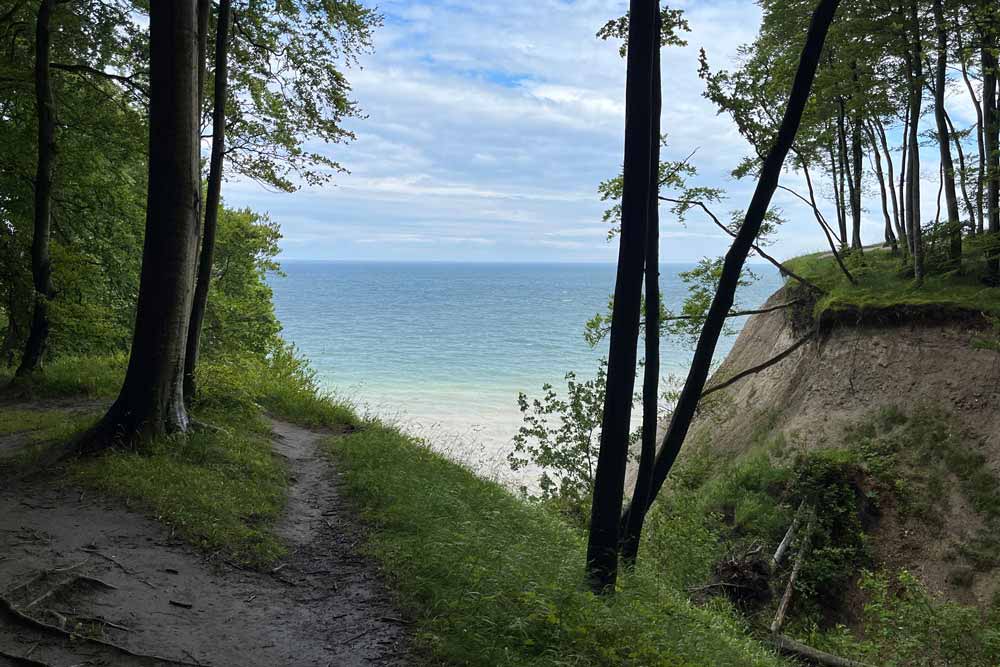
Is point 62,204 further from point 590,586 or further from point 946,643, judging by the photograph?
point 946,643

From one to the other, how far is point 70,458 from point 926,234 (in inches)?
783

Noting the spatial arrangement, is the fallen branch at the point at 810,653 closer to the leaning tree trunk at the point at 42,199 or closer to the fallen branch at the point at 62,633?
the fallen branch at the point at 62,633

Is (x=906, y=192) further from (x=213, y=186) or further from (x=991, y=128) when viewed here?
(x=213, y=186)

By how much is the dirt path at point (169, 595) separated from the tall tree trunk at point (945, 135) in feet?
53.3

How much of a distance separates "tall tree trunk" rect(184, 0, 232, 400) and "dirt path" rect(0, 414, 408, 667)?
4.18m

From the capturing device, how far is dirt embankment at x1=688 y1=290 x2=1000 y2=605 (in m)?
12.3

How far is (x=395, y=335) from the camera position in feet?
200

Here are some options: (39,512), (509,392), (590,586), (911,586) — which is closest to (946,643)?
(911,586)

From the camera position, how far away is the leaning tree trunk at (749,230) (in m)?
6.82

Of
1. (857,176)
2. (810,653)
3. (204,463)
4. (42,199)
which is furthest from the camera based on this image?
(857,176)

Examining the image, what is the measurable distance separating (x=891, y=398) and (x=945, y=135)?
22.6 feet

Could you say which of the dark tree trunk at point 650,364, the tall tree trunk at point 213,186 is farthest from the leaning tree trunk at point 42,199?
the dark tree trunk at point 650,364

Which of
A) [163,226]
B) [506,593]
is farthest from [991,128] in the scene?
[163,226]

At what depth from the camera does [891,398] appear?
15.0 meters
